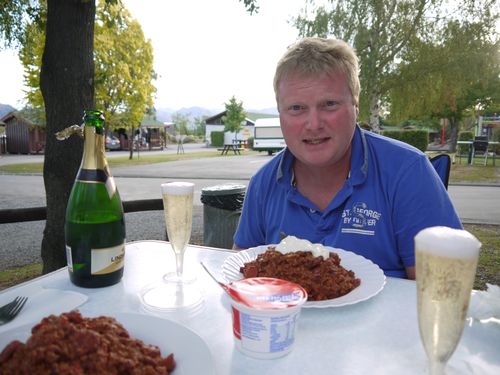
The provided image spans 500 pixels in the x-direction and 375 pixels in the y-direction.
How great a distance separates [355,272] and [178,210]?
0.72m

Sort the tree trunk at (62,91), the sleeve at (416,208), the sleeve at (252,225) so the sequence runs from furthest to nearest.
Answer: the tree trunk at (62,91) < the sleeve at (252,225) < the sleeve at (416,208)

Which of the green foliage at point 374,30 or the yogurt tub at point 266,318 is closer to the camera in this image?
the yogurt tub at point 266,318

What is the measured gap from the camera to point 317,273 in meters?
1.36

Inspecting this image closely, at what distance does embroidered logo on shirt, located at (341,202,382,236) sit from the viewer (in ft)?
6.49

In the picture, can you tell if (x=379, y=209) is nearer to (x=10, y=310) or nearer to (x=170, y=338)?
(x=170, y=338)

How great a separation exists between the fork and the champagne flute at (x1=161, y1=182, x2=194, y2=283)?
1.73 ft

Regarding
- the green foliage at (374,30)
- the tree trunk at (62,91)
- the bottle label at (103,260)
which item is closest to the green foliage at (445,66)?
the green foliage at (374,30)

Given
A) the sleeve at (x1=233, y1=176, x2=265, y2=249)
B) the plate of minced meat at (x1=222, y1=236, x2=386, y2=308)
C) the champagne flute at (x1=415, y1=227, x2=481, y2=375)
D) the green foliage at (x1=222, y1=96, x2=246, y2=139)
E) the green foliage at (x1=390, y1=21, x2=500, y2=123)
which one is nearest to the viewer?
the champagne flute at (x1=415, y1=227, x2=481, y2=375)

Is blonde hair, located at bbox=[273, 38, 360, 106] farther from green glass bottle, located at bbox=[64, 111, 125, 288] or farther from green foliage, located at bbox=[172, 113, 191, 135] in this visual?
green foliage, located at bbox=[172, 113, 191, 135]

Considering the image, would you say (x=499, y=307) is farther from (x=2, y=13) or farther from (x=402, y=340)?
(x=2, y=13)

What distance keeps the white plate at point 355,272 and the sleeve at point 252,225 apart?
0.61 meters

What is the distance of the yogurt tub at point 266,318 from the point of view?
97cm

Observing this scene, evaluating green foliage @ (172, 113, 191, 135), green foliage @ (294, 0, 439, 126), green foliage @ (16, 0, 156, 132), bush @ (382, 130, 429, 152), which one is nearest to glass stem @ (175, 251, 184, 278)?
green foliage @ (294, 0, 439, 126)

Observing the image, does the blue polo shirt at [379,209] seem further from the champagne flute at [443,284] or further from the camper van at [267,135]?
the camper van at [267,135]
